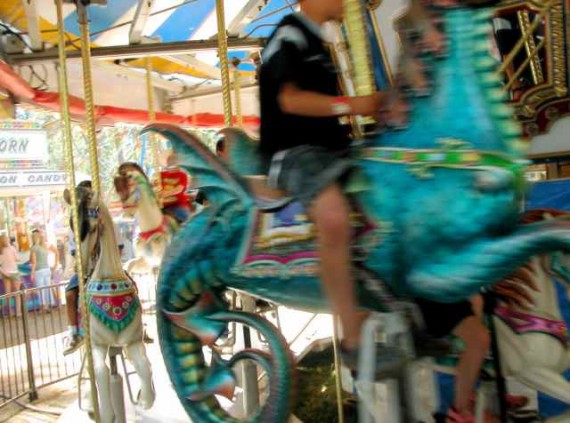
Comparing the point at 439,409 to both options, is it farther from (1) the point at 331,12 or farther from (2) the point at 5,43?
(2) the point at 5,43

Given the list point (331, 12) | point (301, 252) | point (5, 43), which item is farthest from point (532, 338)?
point (5, 43)

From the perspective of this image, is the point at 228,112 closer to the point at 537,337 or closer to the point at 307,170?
the point at 307,170

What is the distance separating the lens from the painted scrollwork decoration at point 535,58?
1827 millimetres

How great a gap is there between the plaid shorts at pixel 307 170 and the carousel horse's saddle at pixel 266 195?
→ 0.03 meters

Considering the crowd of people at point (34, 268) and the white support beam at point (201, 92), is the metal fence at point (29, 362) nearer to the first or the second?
the crowd of people at point (34, 268)

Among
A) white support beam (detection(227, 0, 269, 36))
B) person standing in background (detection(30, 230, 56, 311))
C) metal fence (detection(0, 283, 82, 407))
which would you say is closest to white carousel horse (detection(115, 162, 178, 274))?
metal fence (detection(0, 283, 82, 407))

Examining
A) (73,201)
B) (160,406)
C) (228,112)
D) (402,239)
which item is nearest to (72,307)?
(160,406)

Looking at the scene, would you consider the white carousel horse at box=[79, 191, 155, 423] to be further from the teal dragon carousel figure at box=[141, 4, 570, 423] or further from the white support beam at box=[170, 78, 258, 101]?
the white support beam at box=[170, 78, 258, 101]

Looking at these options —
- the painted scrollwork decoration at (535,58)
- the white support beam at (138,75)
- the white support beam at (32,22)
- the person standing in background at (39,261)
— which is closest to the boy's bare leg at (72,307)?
the white support beam at (32,22)

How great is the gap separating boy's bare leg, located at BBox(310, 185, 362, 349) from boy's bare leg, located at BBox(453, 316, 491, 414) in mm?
412

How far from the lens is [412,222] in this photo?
1.36 metres

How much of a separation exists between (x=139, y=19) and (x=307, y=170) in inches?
106

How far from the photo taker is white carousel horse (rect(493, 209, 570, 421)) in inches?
70.4

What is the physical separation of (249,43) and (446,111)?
296 cm
